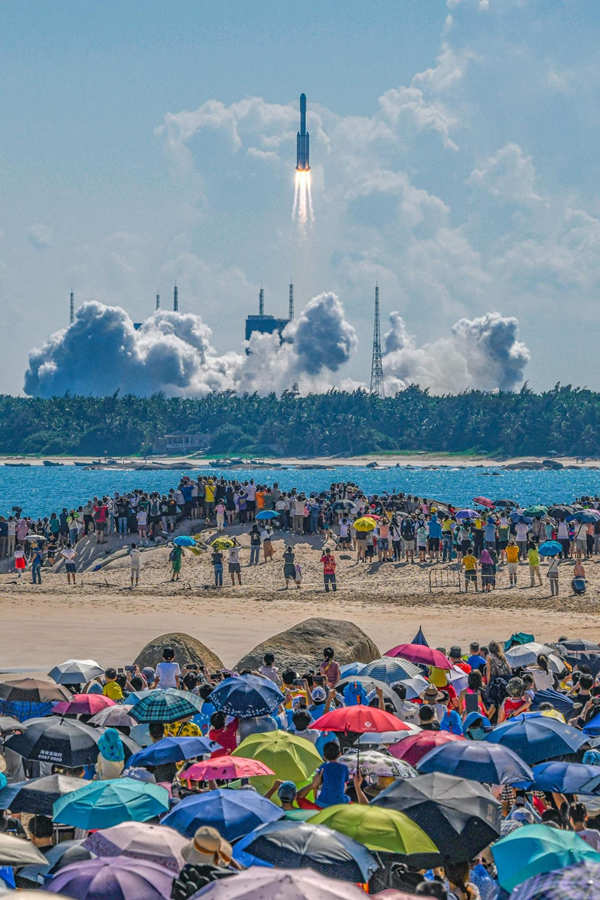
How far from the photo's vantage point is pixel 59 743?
1108 cm

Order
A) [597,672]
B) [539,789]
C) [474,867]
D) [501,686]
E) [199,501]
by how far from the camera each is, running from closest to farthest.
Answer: [474,867] → [539,789] → [501,686] → [597,672] → [199,501]

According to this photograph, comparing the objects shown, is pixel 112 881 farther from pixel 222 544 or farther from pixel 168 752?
pixel 222 544

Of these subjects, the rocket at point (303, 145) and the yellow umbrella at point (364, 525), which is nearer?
the yellow umbrella at point (364, 525)

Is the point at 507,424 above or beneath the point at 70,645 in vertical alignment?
above

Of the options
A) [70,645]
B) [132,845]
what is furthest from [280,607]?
[132,845]

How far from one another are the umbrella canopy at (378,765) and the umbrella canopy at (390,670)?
14.1 feet

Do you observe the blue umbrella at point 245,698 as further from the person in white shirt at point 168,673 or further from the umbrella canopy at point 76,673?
the umbrella canopy at point 76,673

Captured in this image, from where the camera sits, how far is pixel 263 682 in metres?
12.8

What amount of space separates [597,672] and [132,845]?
9.98m

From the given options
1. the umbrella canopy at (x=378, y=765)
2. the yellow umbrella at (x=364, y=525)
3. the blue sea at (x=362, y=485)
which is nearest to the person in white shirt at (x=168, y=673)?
the umbrella canopy at (x=378, y=765)

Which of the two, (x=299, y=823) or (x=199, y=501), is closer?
(x=299, y=823)

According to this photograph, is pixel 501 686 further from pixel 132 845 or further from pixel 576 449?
pixel 576 449

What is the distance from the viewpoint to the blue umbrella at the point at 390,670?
48.2 ft

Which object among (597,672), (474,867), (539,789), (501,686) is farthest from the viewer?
(597,672)
